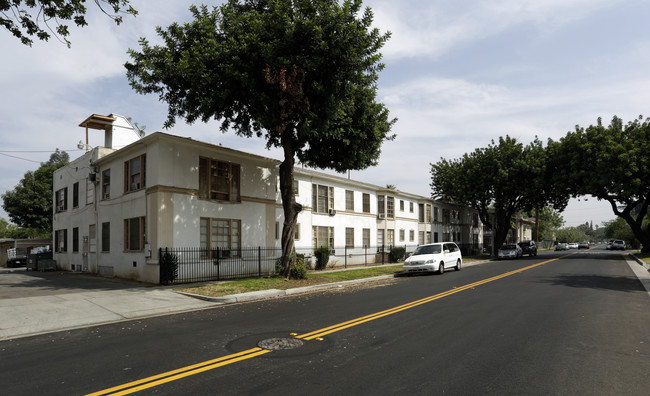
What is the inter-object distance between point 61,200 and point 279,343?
87.5ft

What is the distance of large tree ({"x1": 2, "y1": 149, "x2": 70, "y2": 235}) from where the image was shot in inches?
1772

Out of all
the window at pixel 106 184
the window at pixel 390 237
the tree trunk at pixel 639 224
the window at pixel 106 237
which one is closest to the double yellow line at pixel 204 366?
the window at pixel 106 237

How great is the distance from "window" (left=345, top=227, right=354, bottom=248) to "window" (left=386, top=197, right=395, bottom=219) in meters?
5.80

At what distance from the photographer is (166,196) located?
Answer: 17391 millimetres

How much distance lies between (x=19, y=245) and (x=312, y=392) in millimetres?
43079

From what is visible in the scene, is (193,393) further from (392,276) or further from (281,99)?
(392,276)

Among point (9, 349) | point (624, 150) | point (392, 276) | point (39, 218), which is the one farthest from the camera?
point (39, 218)

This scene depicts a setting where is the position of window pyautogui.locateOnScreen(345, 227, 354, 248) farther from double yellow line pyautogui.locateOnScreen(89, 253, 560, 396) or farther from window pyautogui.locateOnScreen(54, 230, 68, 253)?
double yellow line pyautogui.locateOnScreen(89, 253, 560, 396)

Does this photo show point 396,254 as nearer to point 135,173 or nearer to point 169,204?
point 169,204

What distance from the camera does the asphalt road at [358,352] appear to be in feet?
15.8

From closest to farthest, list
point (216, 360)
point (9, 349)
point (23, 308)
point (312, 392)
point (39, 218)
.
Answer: point (312, 392) < point (216, 360) < point (9, 349) < point (23, 308) < point (39, 218)

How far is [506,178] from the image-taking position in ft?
136

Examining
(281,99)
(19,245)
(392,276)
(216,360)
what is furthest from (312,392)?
(19,245)

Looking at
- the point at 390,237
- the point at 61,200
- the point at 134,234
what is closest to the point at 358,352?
the point at 134,234
